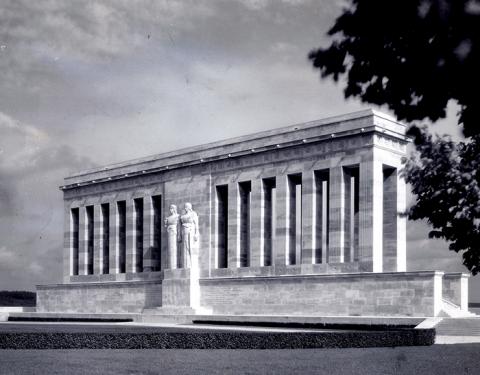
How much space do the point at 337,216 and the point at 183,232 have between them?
11596mm

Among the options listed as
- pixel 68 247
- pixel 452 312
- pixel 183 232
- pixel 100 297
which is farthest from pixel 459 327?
pixel 68 247

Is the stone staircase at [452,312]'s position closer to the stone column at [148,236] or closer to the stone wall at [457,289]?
the stone wall at [457,289]

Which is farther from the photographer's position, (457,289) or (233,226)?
(233,226)

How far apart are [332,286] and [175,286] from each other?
40.8ft

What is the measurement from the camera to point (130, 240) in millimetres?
55188

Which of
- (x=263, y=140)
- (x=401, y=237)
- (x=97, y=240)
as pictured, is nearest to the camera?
(x=401, y=237)

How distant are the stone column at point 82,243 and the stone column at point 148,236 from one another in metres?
8.22

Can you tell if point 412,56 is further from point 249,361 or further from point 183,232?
point 183,232

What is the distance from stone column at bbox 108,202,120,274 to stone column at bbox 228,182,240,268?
42.3ft

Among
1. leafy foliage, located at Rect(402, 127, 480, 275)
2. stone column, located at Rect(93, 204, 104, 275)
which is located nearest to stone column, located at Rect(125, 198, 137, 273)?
stone column, located at Rect(93, 204, 104, 275)

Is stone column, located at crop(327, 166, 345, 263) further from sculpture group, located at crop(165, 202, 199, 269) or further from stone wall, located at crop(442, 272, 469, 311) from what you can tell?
sculpture group, located at crop(165, 202, 199, 269)

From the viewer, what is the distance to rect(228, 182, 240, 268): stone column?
154ft

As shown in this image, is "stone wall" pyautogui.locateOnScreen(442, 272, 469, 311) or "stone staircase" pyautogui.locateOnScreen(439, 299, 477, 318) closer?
"stone staircase" pyautogui.locateOnScreen(439, 299, 477, 318)

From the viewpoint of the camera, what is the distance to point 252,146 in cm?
4675
